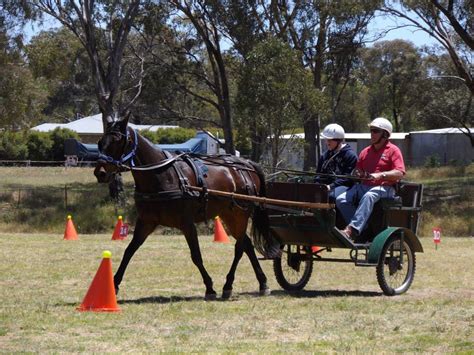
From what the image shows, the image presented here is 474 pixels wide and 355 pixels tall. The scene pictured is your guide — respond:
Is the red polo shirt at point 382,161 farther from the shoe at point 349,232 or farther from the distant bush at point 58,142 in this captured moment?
the distant bush at point 58,142

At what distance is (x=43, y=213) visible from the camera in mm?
35875

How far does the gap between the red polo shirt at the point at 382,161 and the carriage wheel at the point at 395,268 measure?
35.5 inches

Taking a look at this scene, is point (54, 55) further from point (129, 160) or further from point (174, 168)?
point (129, 160)

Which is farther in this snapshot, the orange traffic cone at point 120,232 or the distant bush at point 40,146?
the distant bush at point 40,146

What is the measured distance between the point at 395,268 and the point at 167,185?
3363mm

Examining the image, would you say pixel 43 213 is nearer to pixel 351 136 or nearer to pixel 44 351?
pixel 44 351

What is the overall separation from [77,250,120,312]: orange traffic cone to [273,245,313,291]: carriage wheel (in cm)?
323

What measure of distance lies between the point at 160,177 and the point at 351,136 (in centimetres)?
6044

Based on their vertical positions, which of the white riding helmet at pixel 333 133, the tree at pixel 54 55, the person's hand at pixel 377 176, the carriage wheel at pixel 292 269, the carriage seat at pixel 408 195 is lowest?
the carriage wheel at pixel 292 269

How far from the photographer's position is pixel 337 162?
41.3 ft

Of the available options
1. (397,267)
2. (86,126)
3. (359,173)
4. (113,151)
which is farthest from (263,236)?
(86,126)

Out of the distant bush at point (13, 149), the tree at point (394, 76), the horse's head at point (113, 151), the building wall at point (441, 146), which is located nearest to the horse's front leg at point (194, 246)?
the horse's head at point (113, 151)

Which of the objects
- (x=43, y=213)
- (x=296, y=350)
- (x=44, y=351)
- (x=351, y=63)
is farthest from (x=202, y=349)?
(x=351, y=63)

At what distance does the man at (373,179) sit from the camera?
12016 millimetres
